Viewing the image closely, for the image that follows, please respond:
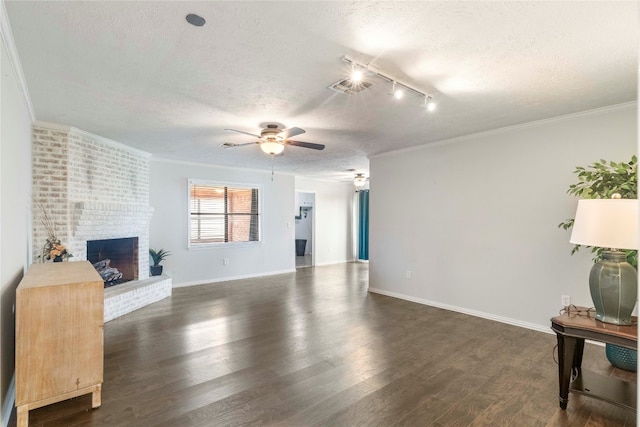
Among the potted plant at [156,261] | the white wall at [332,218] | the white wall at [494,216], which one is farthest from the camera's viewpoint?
the white wall at [332,218]

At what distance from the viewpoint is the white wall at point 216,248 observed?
5.92 meters

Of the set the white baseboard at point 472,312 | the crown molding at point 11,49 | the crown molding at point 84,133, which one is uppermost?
the crown molding at point 11,49

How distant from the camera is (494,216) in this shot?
13.5ft

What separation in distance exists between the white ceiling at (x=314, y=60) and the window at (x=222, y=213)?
106 inches

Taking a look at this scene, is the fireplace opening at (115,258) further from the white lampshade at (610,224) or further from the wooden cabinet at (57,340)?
the white lampshade at (610,224)

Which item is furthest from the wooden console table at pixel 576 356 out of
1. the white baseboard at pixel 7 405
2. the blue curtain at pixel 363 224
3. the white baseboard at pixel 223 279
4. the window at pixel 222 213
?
the blue curtain at pixel 363 224

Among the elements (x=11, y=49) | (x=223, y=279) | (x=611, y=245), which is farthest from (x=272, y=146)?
(x=223, y=279)

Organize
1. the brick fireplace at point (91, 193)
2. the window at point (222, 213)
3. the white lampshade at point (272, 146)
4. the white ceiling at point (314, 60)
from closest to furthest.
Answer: the white ceiling at point (314, 60) → the white lampshade at point (272, 146) → the brick fireplace at point (91, 193) → the window at point (222, 213)

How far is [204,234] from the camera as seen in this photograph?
6535 mm

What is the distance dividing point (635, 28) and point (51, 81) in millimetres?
4120

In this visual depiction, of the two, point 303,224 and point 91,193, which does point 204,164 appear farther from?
point 303,224

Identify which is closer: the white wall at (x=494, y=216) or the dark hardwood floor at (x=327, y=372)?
the dark hardwood floor at (x=327, y=372)

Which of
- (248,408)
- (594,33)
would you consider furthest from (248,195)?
(594,33)

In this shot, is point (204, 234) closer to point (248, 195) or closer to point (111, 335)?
point (248, 195)
